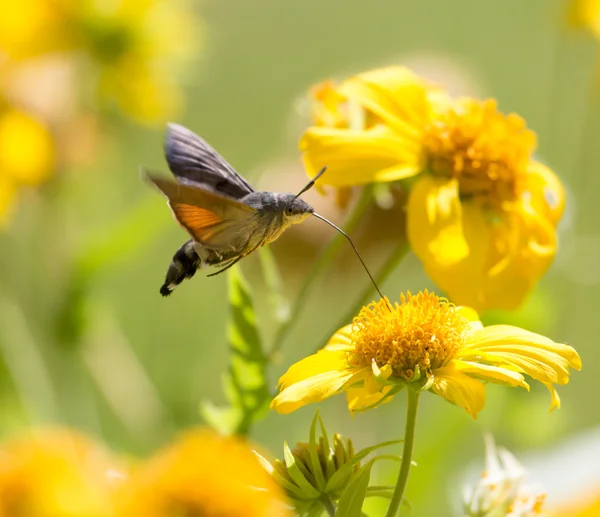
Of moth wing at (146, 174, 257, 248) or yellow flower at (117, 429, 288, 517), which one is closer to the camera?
yellow flower at (117, 429, 288, 517)

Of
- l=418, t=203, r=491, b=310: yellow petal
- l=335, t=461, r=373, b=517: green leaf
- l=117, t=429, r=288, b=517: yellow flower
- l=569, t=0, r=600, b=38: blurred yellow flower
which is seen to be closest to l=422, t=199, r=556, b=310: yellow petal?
l=418, t=203, r=491, b=310: yellow petal

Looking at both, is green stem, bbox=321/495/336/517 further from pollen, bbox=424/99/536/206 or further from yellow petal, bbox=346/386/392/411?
pollen, bbox=424/99/536/206

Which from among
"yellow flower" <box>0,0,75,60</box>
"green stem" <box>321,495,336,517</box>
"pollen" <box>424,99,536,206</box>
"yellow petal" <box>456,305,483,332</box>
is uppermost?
"yellow flower" <box>0,0,75,60</box>

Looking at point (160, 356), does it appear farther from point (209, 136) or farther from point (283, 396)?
point (209, 136)

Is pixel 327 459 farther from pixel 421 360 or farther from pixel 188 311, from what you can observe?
pixel 188 311

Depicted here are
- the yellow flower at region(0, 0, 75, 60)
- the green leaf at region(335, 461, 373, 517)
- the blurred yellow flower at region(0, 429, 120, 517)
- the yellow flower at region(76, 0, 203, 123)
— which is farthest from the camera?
the yellow flower at region(76, 0, 203, 123)

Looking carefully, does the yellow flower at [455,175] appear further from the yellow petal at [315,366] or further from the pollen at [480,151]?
the yellow petal at [315,366]

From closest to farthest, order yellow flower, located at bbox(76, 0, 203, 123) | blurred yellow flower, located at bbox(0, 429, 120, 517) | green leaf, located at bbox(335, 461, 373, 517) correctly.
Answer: blurred yellow flower, located at bbox(0, 429, 120, 517), green leaf, located at bbox(335, 461, 373, 517), yellow flower, located at bbox(76, 0, 203, 123)
